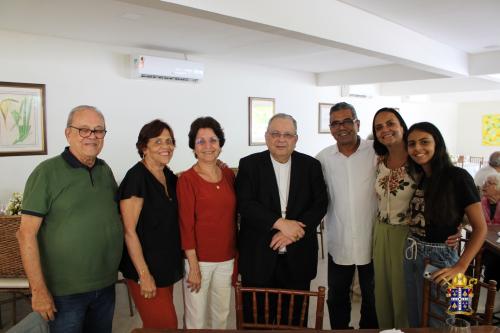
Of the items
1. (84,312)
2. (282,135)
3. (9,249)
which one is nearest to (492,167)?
(282,135)

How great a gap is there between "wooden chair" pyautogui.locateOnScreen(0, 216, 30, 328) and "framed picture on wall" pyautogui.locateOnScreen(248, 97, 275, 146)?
12.7 ft

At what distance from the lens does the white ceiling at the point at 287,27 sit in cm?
288

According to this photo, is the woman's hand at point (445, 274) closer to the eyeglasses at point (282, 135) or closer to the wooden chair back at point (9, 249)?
the eyeglasses at point (282, 135)

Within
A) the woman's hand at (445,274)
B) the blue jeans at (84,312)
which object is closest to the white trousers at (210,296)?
the blue jeans at (84,312)

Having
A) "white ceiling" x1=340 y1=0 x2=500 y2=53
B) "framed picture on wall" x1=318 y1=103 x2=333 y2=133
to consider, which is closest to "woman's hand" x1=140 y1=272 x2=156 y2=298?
"white ceiling" x1=340 y1=0 x2=500 y2=53

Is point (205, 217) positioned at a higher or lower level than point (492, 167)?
lower

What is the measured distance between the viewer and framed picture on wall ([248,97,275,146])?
233 inches

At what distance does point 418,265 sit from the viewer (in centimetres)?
193

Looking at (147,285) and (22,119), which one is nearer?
(147,285)

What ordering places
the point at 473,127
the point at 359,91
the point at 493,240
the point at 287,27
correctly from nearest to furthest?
the point at 493,240, the point at 287,27, the point at 359,91, the point at 473,127

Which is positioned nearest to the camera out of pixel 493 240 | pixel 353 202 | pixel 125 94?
pixel 353 202

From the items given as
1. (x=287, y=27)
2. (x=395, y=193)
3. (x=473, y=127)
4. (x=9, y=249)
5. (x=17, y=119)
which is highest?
(x=287, y=27)

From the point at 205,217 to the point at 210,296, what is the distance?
44 cm

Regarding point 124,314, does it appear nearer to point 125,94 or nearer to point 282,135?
point 282,135
